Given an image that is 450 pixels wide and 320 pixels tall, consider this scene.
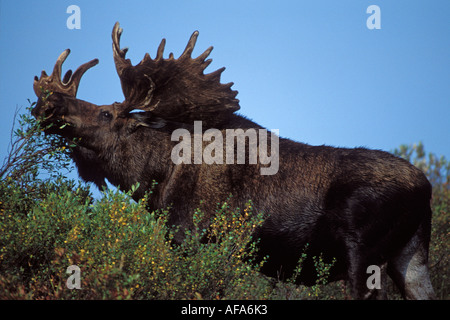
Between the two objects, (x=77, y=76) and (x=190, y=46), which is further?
(x=77, y=76)

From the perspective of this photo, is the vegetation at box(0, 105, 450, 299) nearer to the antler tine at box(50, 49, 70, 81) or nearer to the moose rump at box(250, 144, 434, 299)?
the moose rump at box(250, 144, 434, 299)

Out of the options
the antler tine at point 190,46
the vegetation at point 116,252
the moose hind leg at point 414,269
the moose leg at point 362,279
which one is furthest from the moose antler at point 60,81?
the moose hind leg at point 414,269

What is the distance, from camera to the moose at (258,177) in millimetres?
5539

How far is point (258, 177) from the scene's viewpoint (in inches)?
238

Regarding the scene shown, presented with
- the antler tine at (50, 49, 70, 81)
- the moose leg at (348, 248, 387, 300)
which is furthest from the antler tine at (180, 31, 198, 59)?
the moose leg at (348, 248, 387, 300)

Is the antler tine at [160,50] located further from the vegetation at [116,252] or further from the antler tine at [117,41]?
the vegetation at [116,252]

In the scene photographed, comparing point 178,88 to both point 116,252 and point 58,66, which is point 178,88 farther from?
point 116,252

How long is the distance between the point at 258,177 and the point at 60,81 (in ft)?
11.5

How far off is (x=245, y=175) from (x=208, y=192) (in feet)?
1.62

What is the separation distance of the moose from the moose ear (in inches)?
0.5

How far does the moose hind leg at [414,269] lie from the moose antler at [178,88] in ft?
9.17

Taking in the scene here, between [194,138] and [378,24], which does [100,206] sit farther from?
[378,24]

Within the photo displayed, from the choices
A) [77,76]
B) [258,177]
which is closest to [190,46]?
[77,76]
